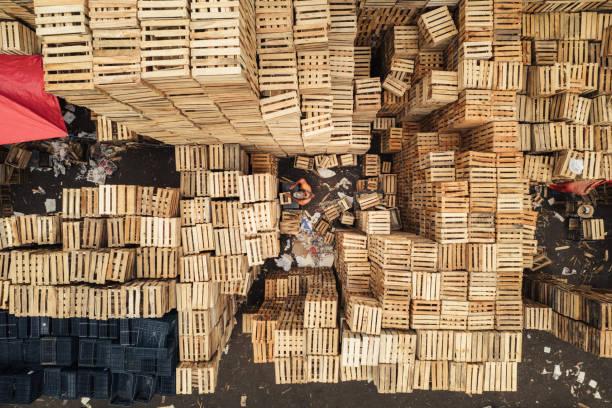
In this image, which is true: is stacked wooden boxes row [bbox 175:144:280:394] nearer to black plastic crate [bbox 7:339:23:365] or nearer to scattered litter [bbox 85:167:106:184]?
scattered litter [bbox 85:167:106:184]

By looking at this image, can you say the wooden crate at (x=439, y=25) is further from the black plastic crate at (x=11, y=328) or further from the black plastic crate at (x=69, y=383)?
the black plastic crate at (x=11, y=328)

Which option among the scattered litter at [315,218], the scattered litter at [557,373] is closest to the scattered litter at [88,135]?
the scattered litter at [315,218]

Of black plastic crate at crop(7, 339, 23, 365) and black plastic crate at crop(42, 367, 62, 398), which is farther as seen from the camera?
black plastic crate at crop(7, 339, 23, 365)

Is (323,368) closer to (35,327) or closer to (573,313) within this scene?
(573,313)

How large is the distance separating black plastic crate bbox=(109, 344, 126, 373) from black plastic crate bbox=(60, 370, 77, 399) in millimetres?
1312

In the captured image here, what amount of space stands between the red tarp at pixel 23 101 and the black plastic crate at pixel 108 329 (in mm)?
5113

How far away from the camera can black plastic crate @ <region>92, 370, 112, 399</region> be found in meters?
7.50

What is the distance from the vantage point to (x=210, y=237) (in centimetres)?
772

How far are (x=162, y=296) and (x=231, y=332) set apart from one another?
341cm

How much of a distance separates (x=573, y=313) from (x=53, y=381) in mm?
15341

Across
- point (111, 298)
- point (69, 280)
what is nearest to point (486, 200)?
point (111, 298)

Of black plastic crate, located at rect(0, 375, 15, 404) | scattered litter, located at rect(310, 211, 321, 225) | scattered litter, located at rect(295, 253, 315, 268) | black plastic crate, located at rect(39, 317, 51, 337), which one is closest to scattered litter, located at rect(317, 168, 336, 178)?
scattered litter, located at rect(310, 211, 321, 225)

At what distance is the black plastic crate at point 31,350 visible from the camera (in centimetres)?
761

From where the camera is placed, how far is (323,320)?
7.75m
